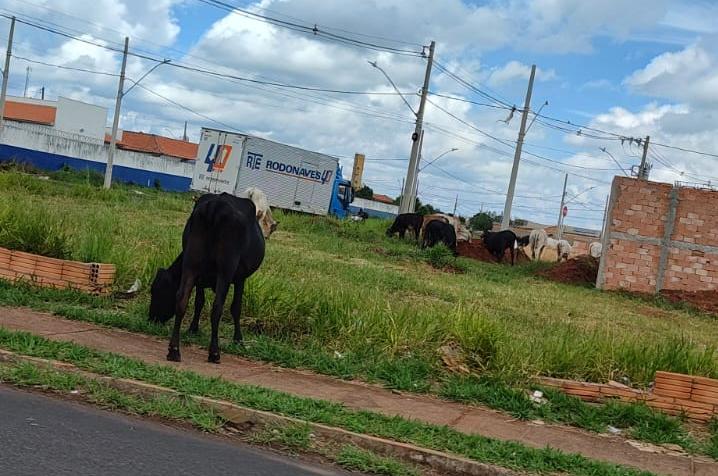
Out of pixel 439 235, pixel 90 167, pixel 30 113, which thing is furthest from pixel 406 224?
pixel 30 113

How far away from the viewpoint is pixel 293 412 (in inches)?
255

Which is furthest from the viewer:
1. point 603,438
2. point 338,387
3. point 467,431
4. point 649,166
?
point 649,166

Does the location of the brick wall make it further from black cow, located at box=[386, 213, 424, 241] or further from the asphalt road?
the asphalt road

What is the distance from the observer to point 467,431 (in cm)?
681

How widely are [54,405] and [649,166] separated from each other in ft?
168

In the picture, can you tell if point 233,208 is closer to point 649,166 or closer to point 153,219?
point 153,219

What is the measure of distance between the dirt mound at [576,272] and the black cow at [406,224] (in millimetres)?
7190

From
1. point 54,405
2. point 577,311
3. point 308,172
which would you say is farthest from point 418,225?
point 54,405

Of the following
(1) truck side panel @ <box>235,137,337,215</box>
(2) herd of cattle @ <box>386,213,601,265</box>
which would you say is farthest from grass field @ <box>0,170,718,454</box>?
(1) truck side panel @ <box>235,137,337,215</box>

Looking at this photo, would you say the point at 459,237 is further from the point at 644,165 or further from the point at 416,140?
the point at 644,165

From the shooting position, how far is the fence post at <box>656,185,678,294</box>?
24688mm

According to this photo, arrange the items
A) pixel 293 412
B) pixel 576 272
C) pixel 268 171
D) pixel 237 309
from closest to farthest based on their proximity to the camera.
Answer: pixel 293 412
pixel 237 309
pixel 576 272
pixel 268 171

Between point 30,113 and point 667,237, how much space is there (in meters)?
76.2

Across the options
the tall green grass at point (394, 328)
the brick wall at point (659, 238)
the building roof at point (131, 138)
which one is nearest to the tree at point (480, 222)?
the building roof at point (131, 138)
